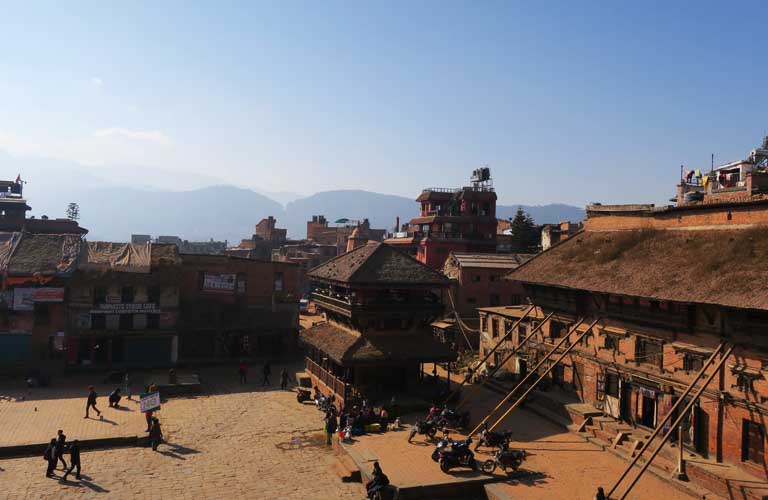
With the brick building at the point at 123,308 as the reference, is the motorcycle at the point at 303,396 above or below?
below

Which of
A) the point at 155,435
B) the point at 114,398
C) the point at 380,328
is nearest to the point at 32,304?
the point at 114,398

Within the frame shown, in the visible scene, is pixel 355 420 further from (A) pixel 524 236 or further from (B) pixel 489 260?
(A) pixel 524 236

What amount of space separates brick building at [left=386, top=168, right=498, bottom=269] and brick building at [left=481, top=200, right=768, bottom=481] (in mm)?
38966

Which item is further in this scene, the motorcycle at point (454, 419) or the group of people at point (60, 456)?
the motorcycle at point (454, 419)

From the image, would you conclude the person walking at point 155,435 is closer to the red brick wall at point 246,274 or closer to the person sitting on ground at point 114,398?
the person sitting on ground at point 114,398

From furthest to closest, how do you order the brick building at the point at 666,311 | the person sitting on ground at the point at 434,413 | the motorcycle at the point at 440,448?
the person sitting on ground at the point at 434,413, the motorcycle at the point at 440,448, the brick building at the point at 666,311

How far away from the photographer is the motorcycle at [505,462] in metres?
23.6

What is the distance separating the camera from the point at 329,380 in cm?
3578

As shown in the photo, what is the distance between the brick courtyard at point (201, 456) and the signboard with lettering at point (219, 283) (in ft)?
41.5

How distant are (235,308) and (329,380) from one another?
52.4 feet

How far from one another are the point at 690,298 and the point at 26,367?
42.1 metres

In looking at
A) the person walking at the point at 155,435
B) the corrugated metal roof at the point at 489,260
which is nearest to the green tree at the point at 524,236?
the corrugated metal roof at the point at 489,260

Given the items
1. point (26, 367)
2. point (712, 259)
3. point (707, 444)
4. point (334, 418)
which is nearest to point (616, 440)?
point (707, 444)

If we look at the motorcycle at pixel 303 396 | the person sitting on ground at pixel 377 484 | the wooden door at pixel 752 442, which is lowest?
the motorcycle at pixel 303 396
